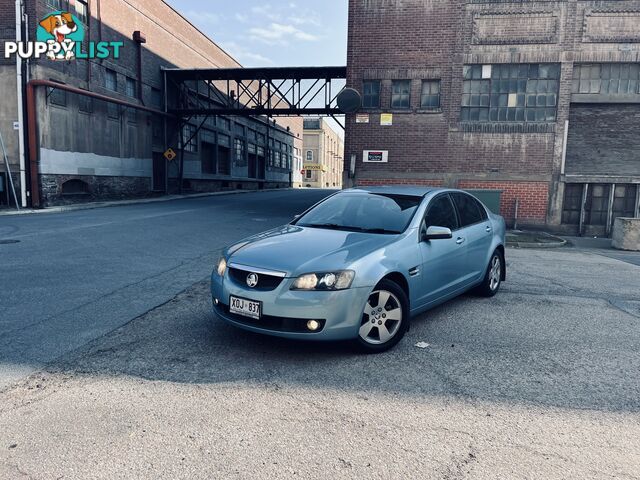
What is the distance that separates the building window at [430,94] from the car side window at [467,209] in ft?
34.6

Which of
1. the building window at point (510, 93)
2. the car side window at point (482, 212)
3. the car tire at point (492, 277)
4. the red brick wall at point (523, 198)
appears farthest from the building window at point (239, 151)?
the car tire at point (492, 277)

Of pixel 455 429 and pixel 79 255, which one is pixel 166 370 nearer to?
Result: pixel 455 429

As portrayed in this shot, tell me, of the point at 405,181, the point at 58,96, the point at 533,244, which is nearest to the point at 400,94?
the point at 405,181

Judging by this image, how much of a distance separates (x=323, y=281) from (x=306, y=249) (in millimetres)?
484

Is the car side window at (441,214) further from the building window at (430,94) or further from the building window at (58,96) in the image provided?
the building window at (58,96)

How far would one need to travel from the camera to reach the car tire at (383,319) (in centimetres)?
412

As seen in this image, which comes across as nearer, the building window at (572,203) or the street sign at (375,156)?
the building window at (572,203)

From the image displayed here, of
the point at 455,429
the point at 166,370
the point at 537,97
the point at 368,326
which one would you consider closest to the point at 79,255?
the point at 166,370

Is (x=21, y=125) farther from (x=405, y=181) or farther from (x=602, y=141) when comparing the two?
(x=602, y=141)

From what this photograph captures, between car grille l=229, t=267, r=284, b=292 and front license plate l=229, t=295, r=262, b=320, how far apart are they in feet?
0.42

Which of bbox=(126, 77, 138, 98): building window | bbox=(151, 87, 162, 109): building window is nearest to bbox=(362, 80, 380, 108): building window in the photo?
bbox=(126, 77, 138, 98): building window

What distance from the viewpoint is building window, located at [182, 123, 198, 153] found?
33372mm

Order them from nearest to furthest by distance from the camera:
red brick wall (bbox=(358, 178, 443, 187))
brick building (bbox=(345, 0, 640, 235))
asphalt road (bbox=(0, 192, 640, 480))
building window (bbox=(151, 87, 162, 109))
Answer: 1. asphalt road (bbox=(0, 192, 640, 480))
2. brick building (bbox=(345, 0, 640, 235))
3. red brick wall (bbox=(358, 178, 443, 187))
4. building window (bbox=(151, 87, 162, 109))

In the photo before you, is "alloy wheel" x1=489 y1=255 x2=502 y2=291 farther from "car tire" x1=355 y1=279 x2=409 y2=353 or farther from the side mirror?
"car tire" x1=355 y1=279 x2=409 y2=353
